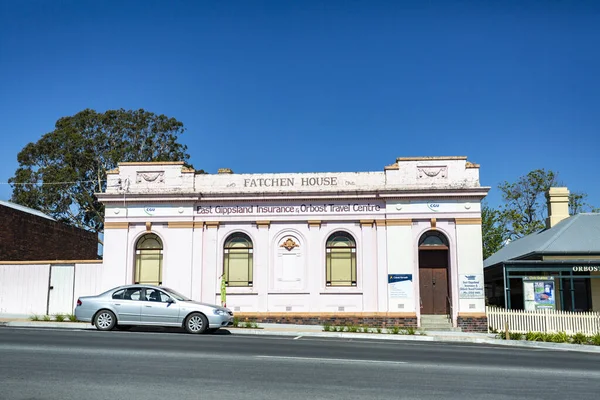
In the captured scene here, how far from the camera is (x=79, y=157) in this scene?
137ft

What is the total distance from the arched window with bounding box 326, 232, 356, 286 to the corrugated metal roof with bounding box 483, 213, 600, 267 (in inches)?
275

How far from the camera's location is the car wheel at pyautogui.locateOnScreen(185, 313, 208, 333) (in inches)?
705

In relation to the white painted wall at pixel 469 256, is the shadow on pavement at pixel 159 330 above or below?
below

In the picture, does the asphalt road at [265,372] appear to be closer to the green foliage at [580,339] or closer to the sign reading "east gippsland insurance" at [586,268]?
the green foliage at [580,339]

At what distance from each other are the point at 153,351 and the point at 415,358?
202 inches

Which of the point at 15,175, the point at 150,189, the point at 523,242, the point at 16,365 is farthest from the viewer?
the point at 15,175

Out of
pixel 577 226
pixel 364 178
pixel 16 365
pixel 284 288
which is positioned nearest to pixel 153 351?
pixel 16 365

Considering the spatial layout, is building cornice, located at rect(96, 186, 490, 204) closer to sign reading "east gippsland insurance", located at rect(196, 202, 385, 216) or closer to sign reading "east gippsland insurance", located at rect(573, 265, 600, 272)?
sign reading "east gippsland insurance", located at rect(196, 202, 385, 216)

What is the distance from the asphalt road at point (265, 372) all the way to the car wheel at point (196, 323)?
346cm

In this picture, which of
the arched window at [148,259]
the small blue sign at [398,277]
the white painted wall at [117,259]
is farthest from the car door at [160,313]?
the small blue sign at [398,277]

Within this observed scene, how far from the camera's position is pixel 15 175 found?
141 ft

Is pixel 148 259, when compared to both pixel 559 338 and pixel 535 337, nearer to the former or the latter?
pixel 535 337

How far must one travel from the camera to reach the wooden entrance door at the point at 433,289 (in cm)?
2359

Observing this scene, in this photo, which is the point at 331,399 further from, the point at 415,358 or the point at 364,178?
the point at 364,178
